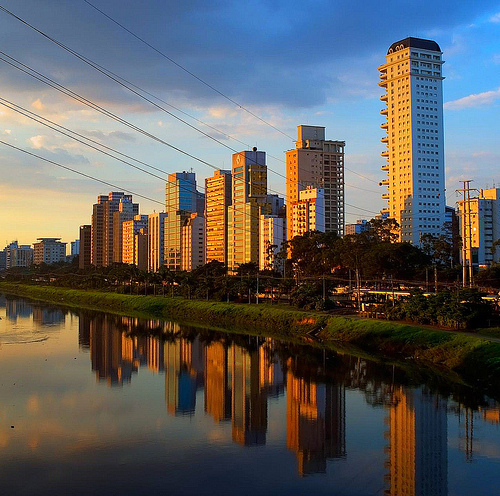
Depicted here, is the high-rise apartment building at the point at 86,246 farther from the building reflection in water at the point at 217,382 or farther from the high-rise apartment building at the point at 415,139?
the building reflection in water at the point at 217,382

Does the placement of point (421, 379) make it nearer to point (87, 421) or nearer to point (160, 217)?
point (87, 421)

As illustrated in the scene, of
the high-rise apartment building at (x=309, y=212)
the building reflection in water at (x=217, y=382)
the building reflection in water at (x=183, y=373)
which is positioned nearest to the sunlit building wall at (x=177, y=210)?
the high-rise apartment building at (x=309, y=212)

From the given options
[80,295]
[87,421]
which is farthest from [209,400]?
[80,295]

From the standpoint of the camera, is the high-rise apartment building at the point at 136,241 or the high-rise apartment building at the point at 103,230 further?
the high-rise apartment building at the point at 103,230

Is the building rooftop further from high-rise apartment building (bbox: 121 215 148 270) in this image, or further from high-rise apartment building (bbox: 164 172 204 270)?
high-rise apartment building (bbox: 121 215 148 270)

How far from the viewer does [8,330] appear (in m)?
43.8

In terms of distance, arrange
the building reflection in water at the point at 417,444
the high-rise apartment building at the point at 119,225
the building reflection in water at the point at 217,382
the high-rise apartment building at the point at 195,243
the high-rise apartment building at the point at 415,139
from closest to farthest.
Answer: the building reflection in water at the point at 417,444 → the building reflection in water at the point at 217,382 → the high-rise apartment building at the point at 415,139 → the high-rise apartment building at the point at 195,243 → the high-rise apartment building at the point at 119,225

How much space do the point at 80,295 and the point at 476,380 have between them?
190ft

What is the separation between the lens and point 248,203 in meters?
86.0

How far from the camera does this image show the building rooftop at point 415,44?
255ft

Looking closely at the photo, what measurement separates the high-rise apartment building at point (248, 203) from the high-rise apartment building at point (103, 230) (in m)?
57.4

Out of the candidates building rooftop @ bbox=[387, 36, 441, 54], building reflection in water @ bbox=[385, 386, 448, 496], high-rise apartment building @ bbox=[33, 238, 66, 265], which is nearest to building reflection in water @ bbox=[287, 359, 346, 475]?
building reflection in water @ bbox=[385, 386, 448, 496]

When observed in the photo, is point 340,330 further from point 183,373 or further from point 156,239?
point 156,239

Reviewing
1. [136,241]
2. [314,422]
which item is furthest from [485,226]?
[136,241]
